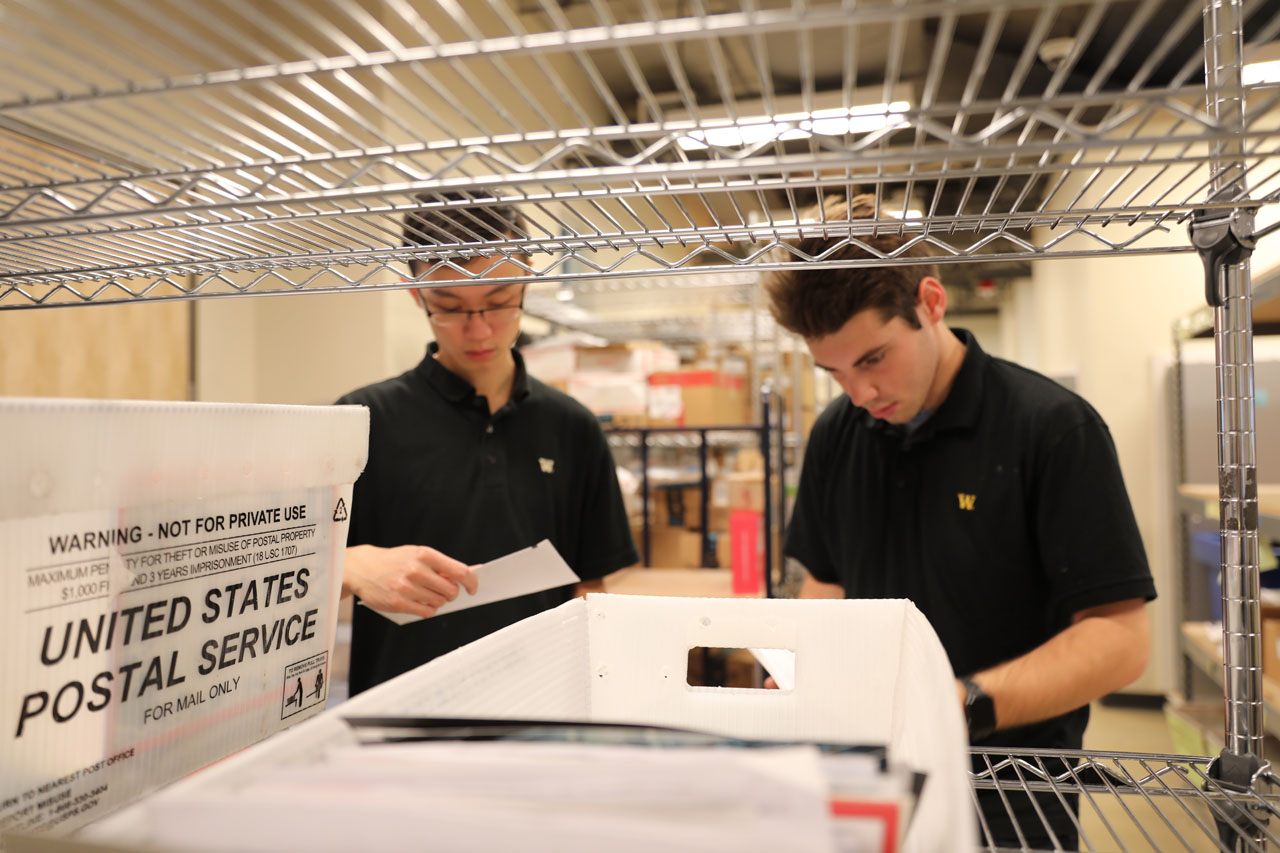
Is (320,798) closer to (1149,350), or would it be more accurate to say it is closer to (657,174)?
(657,174)

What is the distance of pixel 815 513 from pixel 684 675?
867 millimetres

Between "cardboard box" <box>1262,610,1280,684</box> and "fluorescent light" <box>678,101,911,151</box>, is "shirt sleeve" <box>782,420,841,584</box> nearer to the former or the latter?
"fluorescent light" <box>678,101,911,151</box>

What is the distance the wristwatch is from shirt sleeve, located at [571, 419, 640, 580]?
2.70 ft

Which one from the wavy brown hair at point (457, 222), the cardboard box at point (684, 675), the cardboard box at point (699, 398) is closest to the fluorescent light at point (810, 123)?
the wavy brown hair at point (457, 222)

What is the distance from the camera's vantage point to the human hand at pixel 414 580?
90 centimetres

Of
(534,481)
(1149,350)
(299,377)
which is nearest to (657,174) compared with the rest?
(534,481)

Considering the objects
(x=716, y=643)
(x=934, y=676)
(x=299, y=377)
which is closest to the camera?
(x=934, y=676)

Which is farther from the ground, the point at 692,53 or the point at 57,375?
the point at 692,53

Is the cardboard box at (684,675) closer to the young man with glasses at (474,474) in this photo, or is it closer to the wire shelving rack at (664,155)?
the wire shelving rack at (664,155)

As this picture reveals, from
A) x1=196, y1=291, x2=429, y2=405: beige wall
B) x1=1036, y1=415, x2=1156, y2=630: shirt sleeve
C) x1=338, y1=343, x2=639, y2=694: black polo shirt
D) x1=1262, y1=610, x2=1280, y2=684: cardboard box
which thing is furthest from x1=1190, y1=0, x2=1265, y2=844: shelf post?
x1=196, y1=291, x2=429, y2=405: beige wall

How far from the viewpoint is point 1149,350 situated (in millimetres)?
4105

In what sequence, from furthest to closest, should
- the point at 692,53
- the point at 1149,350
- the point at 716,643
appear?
the point at 1149,350 < the point at 692,53 < the point at 716,643

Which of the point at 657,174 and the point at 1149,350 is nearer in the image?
the point at 657,174

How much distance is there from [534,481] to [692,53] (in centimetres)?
278
